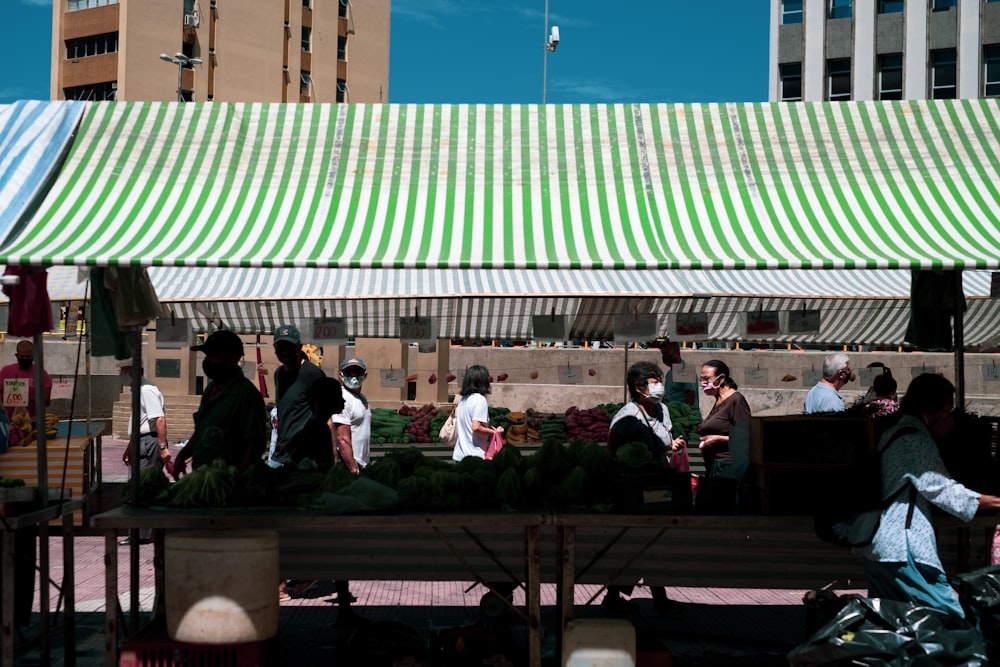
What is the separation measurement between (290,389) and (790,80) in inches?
1599

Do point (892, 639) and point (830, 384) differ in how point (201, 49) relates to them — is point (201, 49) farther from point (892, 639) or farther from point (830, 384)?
point (892, 639)

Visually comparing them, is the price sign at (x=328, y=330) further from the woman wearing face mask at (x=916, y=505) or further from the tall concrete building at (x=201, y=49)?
the tall concrete building at (x=201, y=49)

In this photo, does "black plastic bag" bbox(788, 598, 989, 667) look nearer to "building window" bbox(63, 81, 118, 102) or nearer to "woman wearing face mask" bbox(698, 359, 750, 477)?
"woman wearing face mask" bbox(698, 359, 750, 477)

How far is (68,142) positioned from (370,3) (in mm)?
64819

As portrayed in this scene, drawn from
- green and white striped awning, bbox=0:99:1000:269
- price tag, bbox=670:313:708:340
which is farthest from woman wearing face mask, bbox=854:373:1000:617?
price tag, bbox=670:313:708:340

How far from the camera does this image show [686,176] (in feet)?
20.3

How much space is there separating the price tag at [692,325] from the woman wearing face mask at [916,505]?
6126mm

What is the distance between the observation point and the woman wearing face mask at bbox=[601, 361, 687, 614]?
7.28 meters

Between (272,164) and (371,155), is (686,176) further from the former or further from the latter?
(272,164)

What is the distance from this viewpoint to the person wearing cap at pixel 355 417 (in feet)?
27.3

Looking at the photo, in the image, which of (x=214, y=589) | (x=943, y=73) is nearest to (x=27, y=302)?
(x=214, y=589)

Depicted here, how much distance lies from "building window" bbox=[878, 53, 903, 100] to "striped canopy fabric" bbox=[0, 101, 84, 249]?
134 ft

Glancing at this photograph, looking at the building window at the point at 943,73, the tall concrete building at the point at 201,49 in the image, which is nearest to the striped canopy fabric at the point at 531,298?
the building window at the point at 943,73

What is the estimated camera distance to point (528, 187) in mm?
6094
